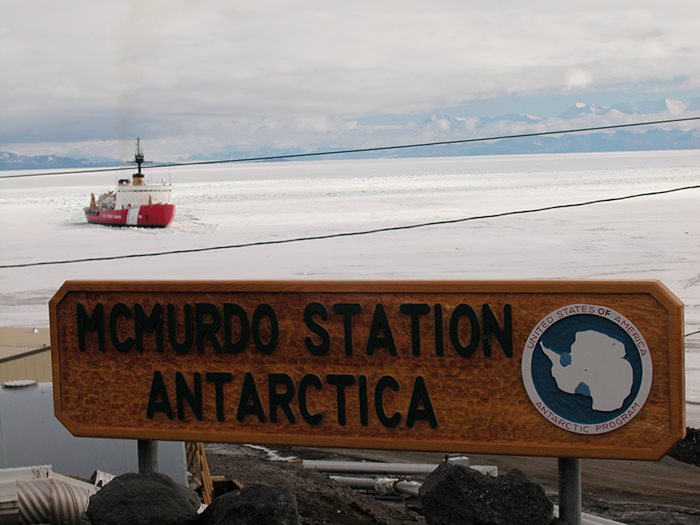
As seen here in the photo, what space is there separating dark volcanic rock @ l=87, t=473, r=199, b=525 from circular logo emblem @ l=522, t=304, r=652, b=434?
237 centimetres

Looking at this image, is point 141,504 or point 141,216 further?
point 141,216

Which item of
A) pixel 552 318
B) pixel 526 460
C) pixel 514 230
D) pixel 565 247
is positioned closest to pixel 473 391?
pixel 552 318

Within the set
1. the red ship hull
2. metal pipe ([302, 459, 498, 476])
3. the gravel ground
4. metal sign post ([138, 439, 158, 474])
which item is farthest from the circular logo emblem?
the red ship hull

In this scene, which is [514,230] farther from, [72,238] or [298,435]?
[298,435]

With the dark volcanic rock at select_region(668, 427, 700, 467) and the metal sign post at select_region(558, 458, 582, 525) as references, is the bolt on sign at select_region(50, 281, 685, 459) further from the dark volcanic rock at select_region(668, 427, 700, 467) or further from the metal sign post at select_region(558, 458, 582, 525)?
the dark volcanic rock at select_region(668, 427, 700, 467)

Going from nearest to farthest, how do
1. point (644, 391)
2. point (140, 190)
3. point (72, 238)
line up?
point (644, 391) < point (72, 238) < point (140, 190)

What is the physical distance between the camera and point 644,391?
6.38 meters

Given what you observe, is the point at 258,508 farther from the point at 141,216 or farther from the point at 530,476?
the point at 141,216

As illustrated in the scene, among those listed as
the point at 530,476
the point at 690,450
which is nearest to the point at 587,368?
the point at 530,476

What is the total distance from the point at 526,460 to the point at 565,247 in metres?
34.1

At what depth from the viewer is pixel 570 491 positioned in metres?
6.91

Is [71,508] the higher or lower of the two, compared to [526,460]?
higher

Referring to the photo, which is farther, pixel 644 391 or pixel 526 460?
pixel 526 460

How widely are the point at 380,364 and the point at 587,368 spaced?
133 cm
